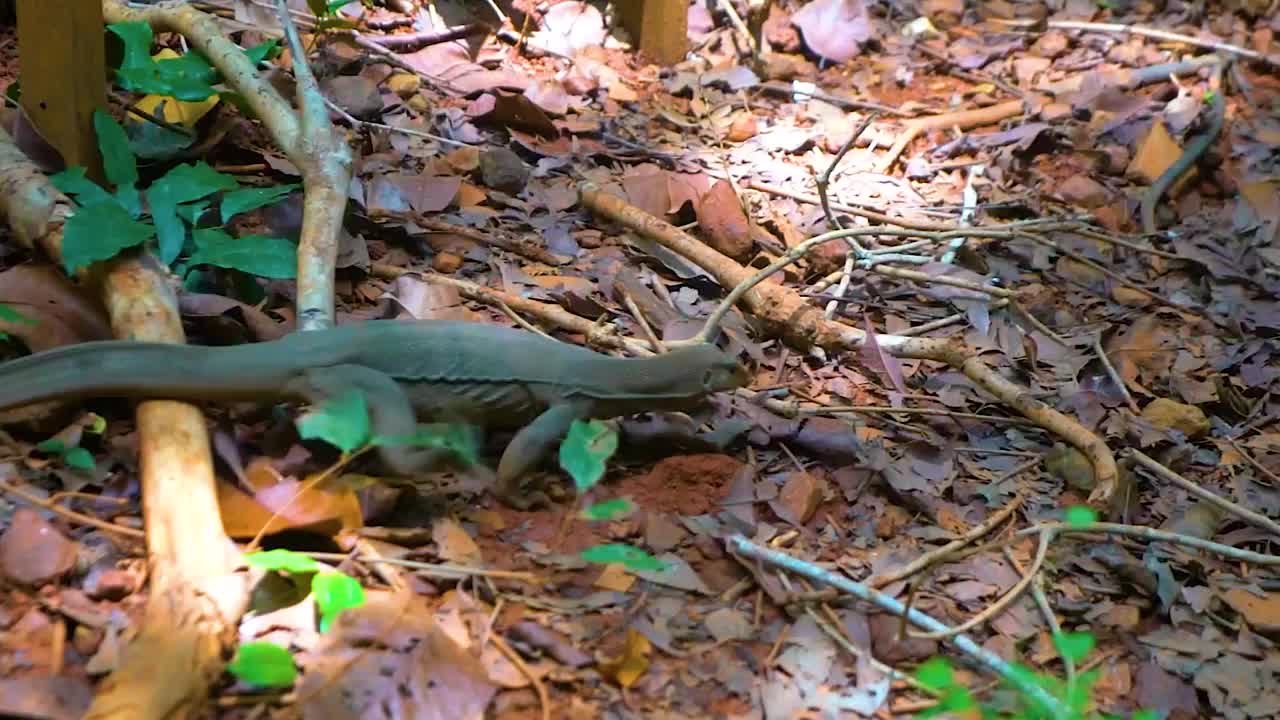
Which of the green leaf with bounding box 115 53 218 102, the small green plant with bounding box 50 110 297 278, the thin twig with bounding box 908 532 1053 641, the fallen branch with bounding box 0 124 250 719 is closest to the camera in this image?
the fallen branch with bounding box 0 124 250 719

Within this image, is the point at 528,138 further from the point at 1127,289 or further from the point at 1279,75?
the point at 1279,75

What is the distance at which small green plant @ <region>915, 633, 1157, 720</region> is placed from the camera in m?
1.92

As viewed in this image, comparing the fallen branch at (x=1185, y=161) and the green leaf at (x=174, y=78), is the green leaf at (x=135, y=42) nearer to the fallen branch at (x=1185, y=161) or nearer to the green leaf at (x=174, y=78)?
the green leaf at (x=174, y=78)

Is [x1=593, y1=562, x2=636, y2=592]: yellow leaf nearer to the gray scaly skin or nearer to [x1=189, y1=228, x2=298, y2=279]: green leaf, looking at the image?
the gray scaly skin

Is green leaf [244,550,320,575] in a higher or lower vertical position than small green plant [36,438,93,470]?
lower

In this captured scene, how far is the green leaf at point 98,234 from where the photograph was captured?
2584 millimetres

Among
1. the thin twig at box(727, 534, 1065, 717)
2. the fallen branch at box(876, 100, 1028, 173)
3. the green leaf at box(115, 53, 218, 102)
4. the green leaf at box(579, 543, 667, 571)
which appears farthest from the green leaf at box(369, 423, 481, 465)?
the fallen branch at box(876, 100, 1028, 173)

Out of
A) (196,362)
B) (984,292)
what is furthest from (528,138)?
(196,362)

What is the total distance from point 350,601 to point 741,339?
1651 millimetres

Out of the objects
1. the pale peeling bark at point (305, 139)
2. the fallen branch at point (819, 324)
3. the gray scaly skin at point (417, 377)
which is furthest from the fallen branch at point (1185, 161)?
the pale peeling bark at point (305, 139)

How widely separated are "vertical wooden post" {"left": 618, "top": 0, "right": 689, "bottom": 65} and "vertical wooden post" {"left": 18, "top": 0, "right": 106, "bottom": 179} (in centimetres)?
263

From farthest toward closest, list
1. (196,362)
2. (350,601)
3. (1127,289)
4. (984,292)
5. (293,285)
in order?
1. (1127,289)
2. (984,292)
3. (293,285)
4. (196,362)
5. (350,601)

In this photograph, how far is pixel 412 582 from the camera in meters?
2.28

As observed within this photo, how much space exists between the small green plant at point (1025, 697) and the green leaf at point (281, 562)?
1155 millimetres
